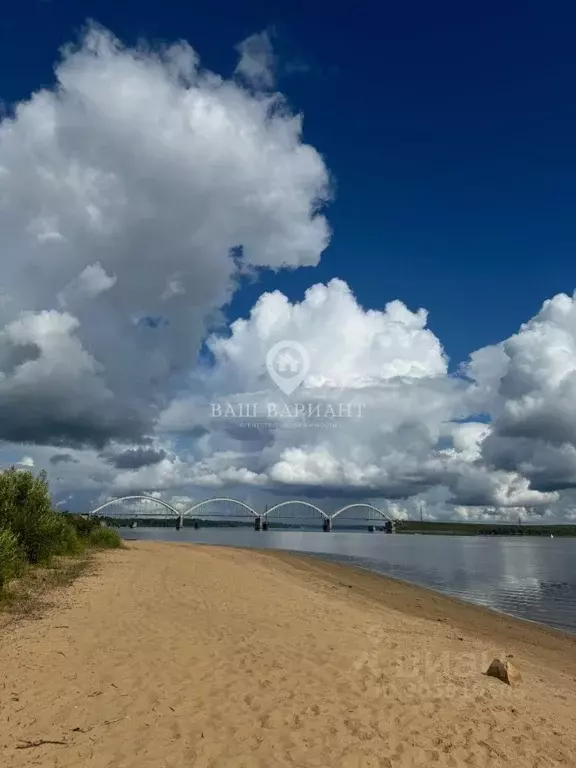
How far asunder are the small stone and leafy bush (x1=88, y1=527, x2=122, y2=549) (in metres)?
40.5

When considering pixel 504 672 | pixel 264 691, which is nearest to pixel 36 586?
pixel 264 691

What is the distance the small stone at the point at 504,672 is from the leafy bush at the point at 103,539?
40.5 meters

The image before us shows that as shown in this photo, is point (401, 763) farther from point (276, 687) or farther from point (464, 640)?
point (464, 640)


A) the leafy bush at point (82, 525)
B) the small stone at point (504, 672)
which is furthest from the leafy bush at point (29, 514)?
the small stone at point (504, 672)

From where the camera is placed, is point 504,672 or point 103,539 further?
point 103,539

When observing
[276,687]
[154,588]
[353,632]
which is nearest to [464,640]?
[353,632]

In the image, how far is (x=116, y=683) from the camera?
36.4ft

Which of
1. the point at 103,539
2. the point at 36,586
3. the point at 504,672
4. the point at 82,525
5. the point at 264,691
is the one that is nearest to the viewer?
the point at 264,691

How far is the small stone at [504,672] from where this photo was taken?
42.7 feet

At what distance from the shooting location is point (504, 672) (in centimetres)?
1320

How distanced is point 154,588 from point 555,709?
17309 millimetres

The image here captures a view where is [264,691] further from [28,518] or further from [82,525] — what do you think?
[82,525]

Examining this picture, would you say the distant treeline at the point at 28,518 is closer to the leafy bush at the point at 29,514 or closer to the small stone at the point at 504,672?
the leafy bush at the point at 29,514

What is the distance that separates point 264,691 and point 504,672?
6.15m
